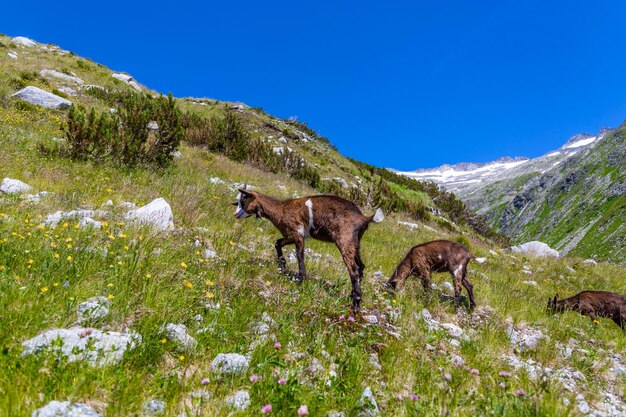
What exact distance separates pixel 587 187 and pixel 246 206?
20054 centimetres

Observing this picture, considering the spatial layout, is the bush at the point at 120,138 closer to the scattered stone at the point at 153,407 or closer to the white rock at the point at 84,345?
the white rock at the point at 84,345

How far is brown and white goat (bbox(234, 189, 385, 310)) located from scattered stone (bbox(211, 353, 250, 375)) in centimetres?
256

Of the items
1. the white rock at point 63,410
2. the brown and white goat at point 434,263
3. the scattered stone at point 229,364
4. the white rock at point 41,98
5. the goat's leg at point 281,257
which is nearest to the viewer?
the white rock at point 63,410

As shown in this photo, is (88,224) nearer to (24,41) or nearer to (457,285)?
(457,285)

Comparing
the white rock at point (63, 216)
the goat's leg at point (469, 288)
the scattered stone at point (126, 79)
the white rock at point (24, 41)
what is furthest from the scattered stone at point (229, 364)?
the white rock at point (24, 41)

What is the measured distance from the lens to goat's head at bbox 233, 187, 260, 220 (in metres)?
7.11

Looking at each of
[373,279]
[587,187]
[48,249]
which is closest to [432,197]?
[373,279]

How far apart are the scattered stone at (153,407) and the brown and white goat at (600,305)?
8.64 meters

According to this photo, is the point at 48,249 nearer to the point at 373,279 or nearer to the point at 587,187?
the point at 373,279

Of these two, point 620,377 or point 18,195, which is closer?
point 620,377

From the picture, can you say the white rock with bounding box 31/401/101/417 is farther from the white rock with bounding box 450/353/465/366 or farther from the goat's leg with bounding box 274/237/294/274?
the goat's leg with bounding box 274/237/294/274

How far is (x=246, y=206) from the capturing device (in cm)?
718

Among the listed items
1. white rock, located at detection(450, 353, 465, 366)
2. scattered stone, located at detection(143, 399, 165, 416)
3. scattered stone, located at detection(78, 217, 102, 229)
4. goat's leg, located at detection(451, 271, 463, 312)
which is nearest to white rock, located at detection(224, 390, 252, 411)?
scattered stone, located at detection(143, 399, 165, 416)

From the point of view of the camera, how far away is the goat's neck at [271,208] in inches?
271
